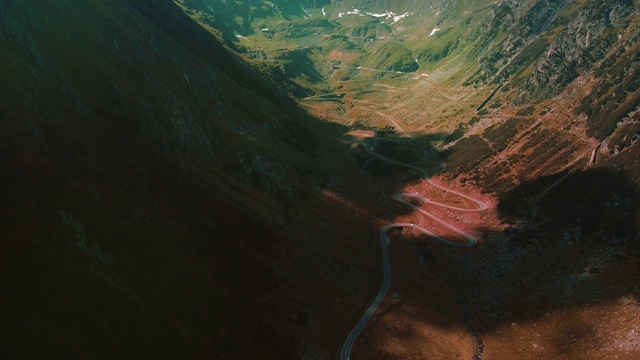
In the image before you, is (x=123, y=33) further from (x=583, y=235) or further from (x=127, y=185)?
(x=583, y=235)

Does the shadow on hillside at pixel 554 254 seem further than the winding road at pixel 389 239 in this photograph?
Yes

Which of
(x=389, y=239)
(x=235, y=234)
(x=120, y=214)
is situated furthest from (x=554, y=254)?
(x=120, y=214)

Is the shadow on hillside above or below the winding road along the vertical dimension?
above

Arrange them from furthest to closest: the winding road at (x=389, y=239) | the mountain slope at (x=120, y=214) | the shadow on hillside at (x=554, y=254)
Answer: the shadow on hillside at (x=554, y=254) → the winding road at (x=389, y=239) → the mountain slope at (x=120, y=214)

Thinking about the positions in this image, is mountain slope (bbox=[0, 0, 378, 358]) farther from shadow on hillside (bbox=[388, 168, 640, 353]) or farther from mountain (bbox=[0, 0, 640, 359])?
shadow on hillside (bbox=[388, 168, 640, 353])

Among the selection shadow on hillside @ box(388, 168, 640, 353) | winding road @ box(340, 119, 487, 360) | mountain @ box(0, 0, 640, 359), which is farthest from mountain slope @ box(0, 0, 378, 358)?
shadow on hillside @ box(388, 168, 640, 353)

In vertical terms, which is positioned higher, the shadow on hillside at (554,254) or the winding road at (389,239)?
the shadow on hillside at (554,254)

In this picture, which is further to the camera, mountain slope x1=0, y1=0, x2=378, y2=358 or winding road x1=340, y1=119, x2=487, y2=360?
winding road x1=340, y1=119, x2=487, y2=360

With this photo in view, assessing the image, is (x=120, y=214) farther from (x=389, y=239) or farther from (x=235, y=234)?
(x=389, y=239)

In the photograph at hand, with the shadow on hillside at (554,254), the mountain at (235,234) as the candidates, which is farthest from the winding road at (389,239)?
the shadow on hillside at (554,254)

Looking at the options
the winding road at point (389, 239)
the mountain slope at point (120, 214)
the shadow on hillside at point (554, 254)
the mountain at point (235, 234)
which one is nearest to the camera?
the mountain slope at point (120, 214)

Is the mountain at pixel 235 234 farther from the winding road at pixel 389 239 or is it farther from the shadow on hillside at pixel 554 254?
the winding road at pixel 389 239
